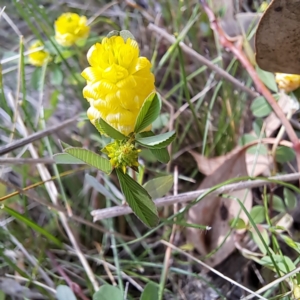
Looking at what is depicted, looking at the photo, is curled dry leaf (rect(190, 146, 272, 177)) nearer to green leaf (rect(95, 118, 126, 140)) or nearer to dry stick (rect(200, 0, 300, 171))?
dry stick (rect(200, 0, 300, 171))

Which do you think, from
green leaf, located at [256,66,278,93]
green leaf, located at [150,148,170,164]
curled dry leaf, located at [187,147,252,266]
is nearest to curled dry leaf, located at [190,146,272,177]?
curled dry leaf, located at [187,147,252,266]

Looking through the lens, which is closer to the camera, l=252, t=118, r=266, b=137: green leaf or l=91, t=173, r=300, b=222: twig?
l=91, t=173, r=300, b=222: twig

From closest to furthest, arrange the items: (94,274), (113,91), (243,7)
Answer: (113,91) → (94,274) → (243,7)

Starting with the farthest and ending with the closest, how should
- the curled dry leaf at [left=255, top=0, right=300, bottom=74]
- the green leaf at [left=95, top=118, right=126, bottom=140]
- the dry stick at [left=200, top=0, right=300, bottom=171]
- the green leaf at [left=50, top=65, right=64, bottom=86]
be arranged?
the green leaf at [left=50, top=65, right=64, bottom=86] → the dry stick at [left=200, top=0, right=300, bottom=171] → the curled dry leaf at [left=255, top=0, right=300, bottom=74] → the green leaf at [left=95, top=118, right=126, bottom=140]

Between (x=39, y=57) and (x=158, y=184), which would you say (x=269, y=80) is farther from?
(x=39, y=57)

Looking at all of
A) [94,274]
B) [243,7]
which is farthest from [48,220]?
[243,7]

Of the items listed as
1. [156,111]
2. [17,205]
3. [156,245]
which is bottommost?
[156,245]

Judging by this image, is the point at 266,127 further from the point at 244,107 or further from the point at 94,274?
the point at 94,274
